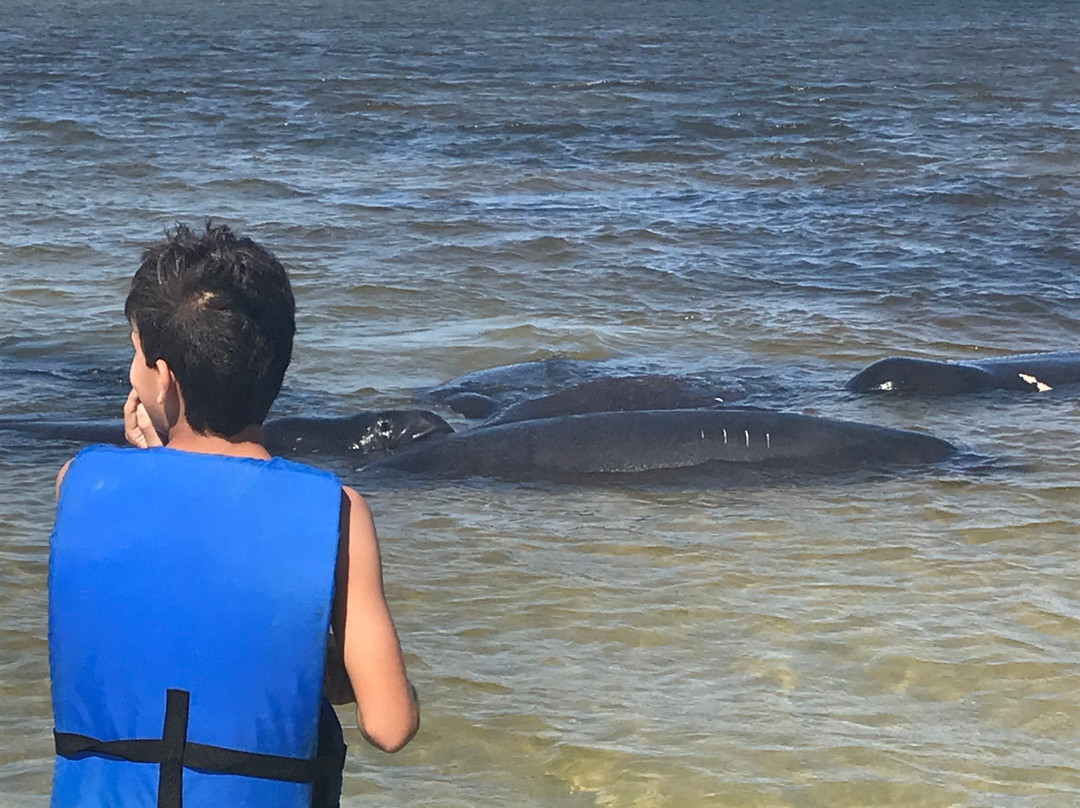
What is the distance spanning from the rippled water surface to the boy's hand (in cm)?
201

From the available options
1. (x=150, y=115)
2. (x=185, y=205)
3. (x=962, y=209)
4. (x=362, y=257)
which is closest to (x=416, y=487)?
(x=362, y=257)

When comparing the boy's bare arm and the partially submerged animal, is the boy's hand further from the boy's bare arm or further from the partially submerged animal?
the partially submerged animal

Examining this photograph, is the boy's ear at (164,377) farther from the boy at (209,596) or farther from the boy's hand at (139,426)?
the boy's hand at (139,426)

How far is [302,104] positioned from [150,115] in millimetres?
2290

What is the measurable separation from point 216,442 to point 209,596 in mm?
297

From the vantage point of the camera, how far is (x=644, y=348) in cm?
1091

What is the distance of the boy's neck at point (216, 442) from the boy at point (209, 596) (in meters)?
0.04

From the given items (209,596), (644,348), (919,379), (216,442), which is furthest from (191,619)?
(644,348)

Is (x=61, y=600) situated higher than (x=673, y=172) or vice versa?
(x=61, y=600)

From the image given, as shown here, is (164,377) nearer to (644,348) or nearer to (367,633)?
(367,633)

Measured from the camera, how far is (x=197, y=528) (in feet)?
8.71

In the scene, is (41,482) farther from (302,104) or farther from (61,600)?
(302,104)

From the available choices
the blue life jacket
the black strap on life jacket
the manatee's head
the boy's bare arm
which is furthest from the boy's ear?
the manatee's head

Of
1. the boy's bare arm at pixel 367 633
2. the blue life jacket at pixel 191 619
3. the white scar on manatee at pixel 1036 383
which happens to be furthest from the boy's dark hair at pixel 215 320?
the white scar on manatee at pixel 1036 383
